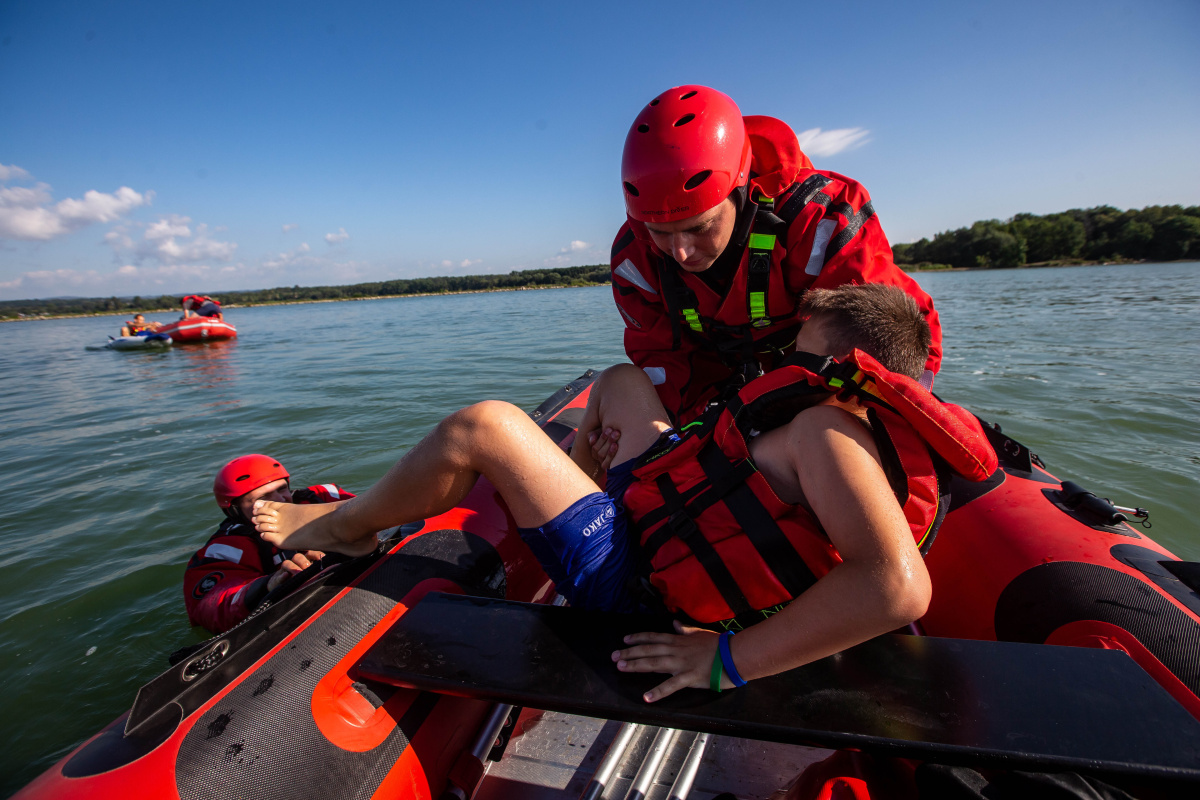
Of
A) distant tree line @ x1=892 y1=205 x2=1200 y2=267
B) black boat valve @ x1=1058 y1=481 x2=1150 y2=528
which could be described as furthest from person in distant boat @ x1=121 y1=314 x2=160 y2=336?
distant tree line @ x1=892 y1=205 x2=1200 y2=267

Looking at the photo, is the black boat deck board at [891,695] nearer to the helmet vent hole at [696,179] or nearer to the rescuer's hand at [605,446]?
the rescuer's hand at [605,446]

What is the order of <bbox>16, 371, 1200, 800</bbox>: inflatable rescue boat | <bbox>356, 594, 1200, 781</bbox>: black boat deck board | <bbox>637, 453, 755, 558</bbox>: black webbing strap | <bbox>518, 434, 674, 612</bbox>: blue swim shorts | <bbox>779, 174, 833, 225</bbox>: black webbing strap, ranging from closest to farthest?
<bbox>356, 594, 1200, 781</bbox>: black boat deck board, <bbox>16, 371, 1200, 800</bbox>: inflatable rescue boat, <bbox>637, 453, 755, 558</bbox>: black webbing strap, <bbox>518, 434, 674, 612</bbox>: blue swim shorts, <bbox>779, 174, 833, 225</bbox>: black webbing strap

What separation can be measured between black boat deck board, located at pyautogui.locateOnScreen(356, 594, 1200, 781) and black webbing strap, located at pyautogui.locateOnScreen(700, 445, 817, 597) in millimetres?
213

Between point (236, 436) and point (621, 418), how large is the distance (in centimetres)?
674

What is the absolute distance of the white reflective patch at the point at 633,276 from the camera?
8.76 ft

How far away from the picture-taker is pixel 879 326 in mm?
1498

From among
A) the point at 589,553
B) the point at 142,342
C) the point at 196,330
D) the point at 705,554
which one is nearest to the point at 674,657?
the point at 705,554

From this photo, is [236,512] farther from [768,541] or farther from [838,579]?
[838,579]

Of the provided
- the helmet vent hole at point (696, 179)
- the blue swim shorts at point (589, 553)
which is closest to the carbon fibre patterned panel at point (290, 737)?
the blue swim shorts at point (589, 553)

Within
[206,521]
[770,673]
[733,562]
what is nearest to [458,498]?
[733,562]

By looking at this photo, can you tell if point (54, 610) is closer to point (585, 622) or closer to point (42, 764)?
point (42, 764)

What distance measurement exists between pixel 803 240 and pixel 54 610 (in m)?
5.00

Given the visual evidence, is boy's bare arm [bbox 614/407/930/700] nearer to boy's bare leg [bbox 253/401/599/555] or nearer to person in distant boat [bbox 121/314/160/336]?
boy's bare leg [bbox 253/401/599/555]

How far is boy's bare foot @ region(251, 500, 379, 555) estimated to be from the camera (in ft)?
6.67
